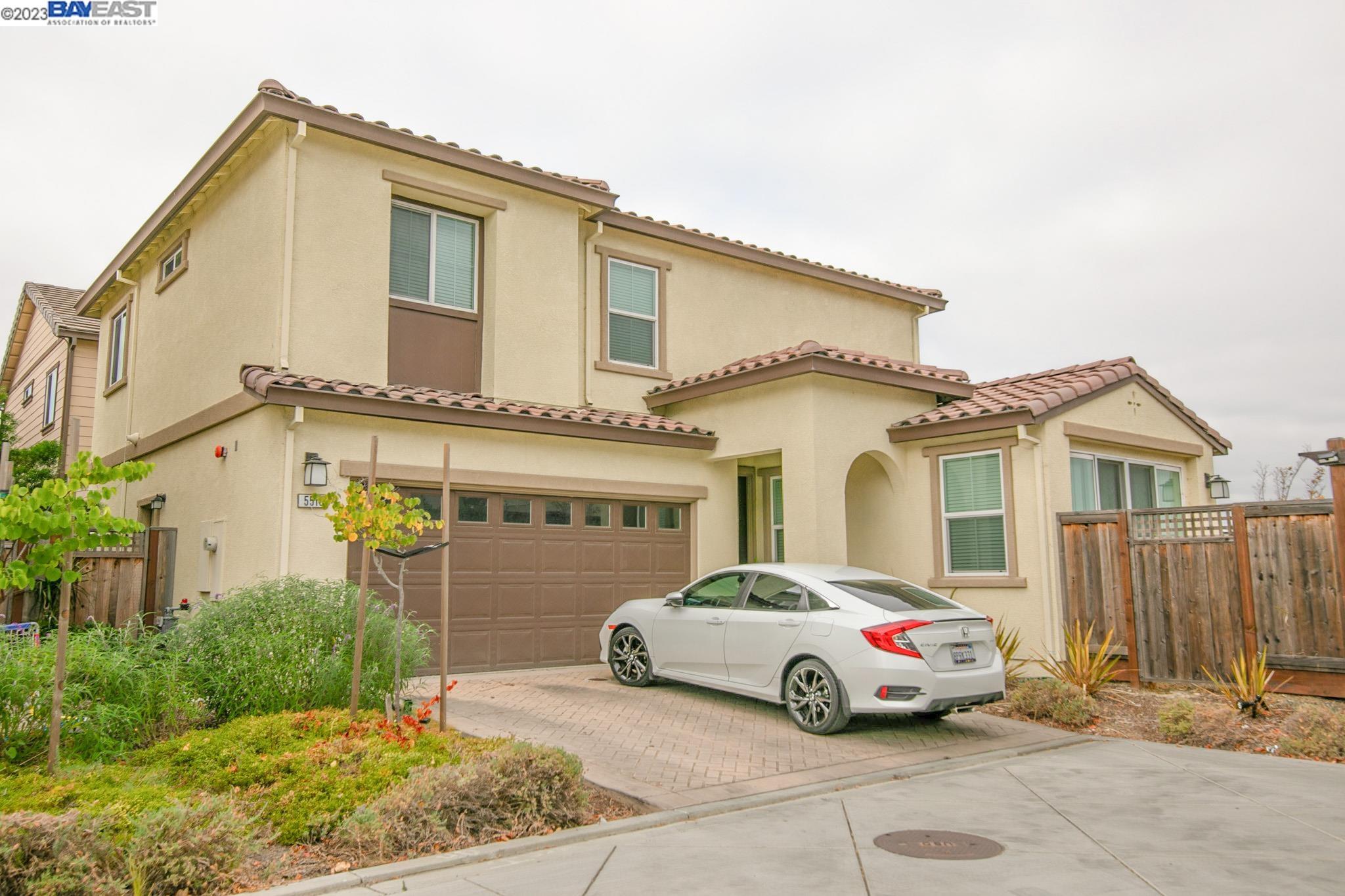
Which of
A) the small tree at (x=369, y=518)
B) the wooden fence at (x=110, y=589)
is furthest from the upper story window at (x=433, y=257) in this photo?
the small tree at (x=369, y=518)

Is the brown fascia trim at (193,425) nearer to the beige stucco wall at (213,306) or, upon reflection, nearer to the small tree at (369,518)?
the beige stucco wall at (213,306)

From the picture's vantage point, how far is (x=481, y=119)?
59.2ft

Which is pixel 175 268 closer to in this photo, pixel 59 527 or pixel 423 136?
pixel 423 136

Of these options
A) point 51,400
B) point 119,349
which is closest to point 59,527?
point 119,349

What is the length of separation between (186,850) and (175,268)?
12964mm

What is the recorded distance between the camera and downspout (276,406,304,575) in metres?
10.5

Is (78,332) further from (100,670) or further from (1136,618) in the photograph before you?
(1136,618)

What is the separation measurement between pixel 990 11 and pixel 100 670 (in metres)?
11.5

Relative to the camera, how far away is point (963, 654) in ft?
28.1

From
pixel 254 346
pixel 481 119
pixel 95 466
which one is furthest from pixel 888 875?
pixel 481 119

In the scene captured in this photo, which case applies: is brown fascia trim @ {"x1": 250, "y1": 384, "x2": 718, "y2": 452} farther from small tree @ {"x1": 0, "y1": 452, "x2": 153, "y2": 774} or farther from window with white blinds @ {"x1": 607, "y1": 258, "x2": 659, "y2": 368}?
small tree @ {"x1": 0, "y1": 452, "x2": 153, "y2": 774}

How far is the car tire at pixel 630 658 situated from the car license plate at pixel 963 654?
3.53 meters

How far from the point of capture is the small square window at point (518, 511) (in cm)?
1220

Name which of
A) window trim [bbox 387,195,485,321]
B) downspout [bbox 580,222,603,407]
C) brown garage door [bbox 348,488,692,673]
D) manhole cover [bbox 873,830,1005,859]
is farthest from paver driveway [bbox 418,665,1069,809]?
window trim [bbox 387,195,485,321]
